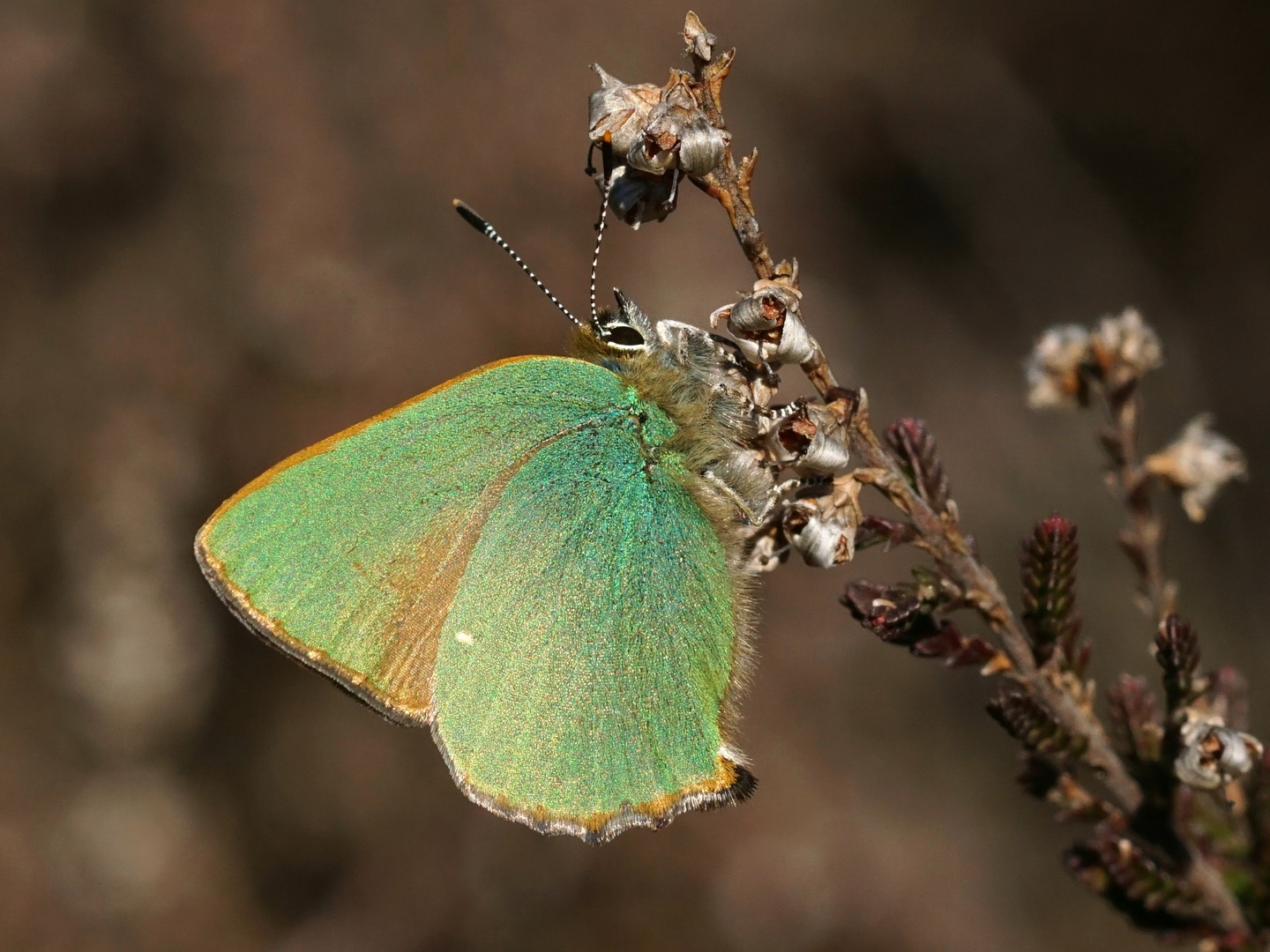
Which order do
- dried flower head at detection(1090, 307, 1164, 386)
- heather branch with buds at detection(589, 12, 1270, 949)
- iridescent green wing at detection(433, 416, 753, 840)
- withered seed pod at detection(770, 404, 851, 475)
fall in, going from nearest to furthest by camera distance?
heather branch with buds at detection(589, 12, 1270, 949) → withered seed pod at detection(770, 404, 851, 475) → iridescent green wing at detection(433, 416, 753, 840) → dried flower head at detection(1090, 307, 1164, 386)

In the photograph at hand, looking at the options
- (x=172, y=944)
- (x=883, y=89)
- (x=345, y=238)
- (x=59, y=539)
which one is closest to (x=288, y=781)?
(x=172, y=944)

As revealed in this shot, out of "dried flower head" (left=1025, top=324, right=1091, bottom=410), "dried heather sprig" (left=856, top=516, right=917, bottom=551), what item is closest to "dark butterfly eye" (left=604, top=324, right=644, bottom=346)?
"dried heather sprig" (left=856, top=516, right=917, bottom=551)

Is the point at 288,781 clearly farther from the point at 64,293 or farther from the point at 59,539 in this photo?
the point at 64,293

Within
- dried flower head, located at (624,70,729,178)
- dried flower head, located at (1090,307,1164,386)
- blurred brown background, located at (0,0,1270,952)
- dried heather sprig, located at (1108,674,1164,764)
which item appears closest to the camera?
dried flower head, located at (624,70,729,178)

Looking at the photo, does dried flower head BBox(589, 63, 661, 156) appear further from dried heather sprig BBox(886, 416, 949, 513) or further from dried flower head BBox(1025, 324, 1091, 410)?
dried flower head BBox(1025, 324, 1091, 410)

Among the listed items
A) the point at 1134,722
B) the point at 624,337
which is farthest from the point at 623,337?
the point at 1134,722

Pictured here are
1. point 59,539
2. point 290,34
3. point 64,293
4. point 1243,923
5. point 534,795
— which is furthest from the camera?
point 290,34
